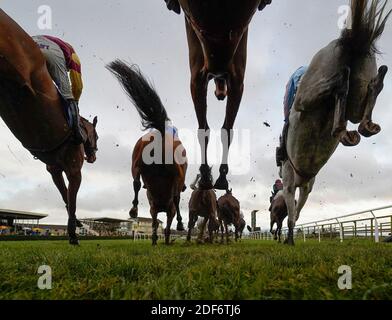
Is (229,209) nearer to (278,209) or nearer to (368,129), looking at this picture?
(278,209)

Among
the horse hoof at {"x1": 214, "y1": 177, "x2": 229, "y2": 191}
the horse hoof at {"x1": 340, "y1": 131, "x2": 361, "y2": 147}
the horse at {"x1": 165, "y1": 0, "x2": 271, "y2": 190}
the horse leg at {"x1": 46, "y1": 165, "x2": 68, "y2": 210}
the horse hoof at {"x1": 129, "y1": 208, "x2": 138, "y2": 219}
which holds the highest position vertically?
the horse at {"x1": 165, "y1": 0, "x2": 271, "y2": 190}

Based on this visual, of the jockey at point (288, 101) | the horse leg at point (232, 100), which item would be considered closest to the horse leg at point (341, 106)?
the jockey at point (288, 101)

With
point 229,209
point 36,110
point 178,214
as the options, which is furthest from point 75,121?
point 229,209

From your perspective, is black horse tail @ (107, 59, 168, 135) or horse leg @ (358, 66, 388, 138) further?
black horse tail @ (107, 59, 168, 135)

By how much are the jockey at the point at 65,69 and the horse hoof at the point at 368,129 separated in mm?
4153

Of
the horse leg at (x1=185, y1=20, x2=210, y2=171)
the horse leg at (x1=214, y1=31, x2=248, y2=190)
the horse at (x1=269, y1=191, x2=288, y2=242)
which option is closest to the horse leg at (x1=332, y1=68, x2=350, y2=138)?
the horse leg at (x1=214, y1=31, x2=248, y2=190)

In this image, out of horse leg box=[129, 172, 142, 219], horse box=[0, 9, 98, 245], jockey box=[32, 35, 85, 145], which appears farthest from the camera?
horse leg box=[129, 172, 142, 219]

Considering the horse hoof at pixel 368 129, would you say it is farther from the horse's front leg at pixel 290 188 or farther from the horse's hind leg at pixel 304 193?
the horse's hind leg at pixel 304 193

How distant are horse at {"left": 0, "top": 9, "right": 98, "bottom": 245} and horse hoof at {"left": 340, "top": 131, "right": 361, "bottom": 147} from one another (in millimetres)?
4141

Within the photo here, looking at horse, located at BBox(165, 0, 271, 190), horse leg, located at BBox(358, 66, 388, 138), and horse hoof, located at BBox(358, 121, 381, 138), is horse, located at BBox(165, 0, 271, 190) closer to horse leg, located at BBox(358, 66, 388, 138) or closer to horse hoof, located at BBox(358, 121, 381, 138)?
horse hoof, located at BBox(358, 121, 381, 138)

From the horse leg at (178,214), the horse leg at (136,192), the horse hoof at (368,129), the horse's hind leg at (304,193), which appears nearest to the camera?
the horse hoof at (368,129)

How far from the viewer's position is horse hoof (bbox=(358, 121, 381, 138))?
491cm

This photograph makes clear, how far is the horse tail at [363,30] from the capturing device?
16.1ft
